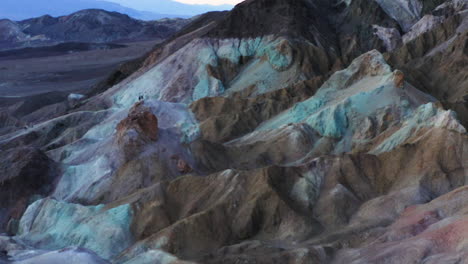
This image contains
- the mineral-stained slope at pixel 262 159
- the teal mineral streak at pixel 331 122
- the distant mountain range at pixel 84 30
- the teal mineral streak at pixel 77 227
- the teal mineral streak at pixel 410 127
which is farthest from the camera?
the distant mountain range at pixel 84 30

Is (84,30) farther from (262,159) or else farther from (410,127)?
(410,127)

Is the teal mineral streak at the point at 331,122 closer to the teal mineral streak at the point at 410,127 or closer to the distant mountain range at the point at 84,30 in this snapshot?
the teal mineral streak at the point at 410,127

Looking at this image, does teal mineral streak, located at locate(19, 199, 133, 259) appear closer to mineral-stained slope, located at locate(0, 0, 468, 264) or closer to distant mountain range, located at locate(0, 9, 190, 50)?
mineral-stained slope, located at locate(0, 0, 468, 264)

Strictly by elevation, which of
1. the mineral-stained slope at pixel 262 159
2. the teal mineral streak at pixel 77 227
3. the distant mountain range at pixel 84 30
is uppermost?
the distant mountain range at pixel 84 30

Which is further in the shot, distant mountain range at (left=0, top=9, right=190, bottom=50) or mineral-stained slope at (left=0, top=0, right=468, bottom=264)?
distant mountain range at (left=0, top=9, right=190, bottom=50)

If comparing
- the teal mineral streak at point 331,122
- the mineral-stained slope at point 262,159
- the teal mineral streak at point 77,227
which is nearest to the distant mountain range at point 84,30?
the mineral-stained slope at point 262,159

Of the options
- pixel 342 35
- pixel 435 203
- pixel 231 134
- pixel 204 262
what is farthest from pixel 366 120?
pixel 342 35

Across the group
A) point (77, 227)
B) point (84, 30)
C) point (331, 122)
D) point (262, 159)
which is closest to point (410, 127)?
point (331, 122)

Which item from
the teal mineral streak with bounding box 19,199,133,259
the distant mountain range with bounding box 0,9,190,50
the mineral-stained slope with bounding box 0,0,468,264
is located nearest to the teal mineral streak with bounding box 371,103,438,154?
the mineral-stained slope with bounding box 0,0,468,264
